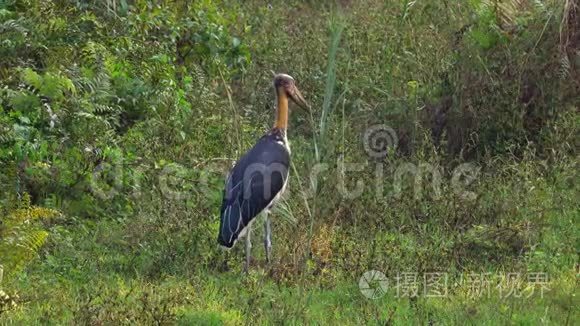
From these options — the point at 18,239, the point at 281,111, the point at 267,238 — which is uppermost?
the point at 281,111

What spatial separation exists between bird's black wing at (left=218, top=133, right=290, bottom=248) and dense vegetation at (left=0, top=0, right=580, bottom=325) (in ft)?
1.00

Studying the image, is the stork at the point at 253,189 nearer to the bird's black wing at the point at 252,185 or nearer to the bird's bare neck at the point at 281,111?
the bird's black wing at the point at 252,185

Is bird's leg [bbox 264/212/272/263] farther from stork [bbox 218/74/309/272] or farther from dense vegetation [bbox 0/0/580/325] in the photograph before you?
dense vegetation [bbox 0/0/580/325]

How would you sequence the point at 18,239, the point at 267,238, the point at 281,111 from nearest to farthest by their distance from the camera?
the point at 18,239 < the point at 267,238 < the point at 281,111

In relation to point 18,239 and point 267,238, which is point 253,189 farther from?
point 18,239

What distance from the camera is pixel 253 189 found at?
888 cm

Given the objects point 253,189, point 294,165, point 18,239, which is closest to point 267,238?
point 253,189

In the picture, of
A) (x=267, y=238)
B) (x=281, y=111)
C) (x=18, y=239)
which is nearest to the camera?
(x=18, y=239)

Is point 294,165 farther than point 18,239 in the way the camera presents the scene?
Yes

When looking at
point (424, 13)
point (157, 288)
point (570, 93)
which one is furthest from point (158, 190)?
point (424, 13)

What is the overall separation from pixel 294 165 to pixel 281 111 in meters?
0.45

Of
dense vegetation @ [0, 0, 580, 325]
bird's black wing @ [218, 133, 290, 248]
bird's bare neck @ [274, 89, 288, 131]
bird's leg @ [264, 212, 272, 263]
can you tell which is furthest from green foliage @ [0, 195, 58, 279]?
bird's bare neck @ [274, 89, 288, 131]

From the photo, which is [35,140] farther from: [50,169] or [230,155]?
[230,155]

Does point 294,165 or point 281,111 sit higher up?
point 281,111
